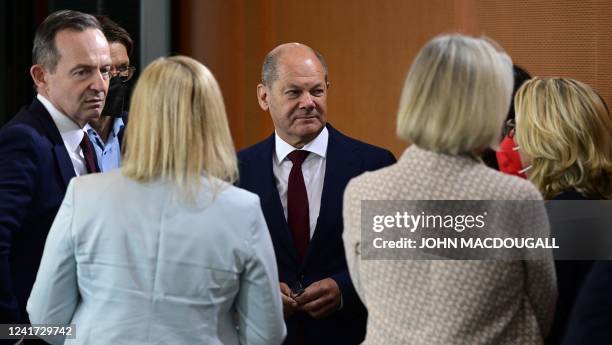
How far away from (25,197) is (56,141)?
26 centimetres

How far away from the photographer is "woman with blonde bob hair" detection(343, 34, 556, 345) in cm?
200

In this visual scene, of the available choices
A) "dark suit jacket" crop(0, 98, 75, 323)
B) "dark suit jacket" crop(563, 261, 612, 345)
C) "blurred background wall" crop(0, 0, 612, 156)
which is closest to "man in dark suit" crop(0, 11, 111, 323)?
"dark suit jacket" crop(0, 98, 75, 323)

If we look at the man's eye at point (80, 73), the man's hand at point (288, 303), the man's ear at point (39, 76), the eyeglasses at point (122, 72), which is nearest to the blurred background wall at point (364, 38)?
the eyeglasses at point (122, 72)

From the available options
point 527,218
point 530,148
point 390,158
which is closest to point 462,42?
point 527,218

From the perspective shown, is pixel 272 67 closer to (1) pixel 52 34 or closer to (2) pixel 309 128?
(2) pixel 309 128

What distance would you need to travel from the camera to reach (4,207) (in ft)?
8.39

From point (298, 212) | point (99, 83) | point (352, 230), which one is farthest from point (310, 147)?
point (352, 230)

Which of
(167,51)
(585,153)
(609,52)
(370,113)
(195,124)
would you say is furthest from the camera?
(167,51)

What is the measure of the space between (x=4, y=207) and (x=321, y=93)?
114cm

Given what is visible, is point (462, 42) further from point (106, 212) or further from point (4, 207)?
point (4, 207)

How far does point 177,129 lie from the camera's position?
7.18 feet

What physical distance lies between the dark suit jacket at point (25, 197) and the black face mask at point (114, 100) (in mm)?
526

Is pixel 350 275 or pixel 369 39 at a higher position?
pixel 369 39

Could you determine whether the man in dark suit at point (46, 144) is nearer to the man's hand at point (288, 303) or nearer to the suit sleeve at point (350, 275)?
the man's hand at point (288, 303)
